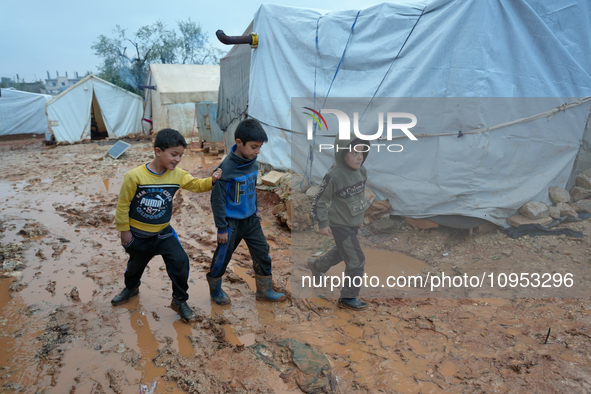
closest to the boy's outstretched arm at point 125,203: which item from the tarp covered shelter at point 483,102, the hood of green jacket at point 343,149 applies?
the hood of green jacket at point 343,149

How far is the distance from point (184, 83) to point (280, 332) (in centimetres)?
1513

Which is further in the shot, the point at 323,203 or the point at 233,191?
the point at 323,203

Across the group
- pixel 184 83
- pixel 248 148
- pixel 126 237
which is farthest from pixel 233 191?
pixel 184 83

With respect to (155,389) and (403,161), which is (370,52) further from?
(155,389)

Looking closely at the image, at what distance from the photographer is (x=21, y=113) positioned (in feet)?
62.8

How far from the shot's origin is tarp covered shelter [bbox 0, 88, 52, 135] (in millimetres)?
18516

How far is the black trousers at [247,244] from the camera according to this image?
2.83m

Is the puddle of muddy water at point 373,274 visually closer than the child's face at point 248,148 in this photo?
No

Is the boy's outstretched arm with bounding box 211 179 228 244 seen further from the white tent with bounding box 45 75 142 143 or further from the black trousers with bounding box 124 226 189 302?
the white tent with bounding box 45 75 142 143

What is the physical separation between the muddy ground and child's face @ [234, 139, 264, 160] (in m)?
1.27

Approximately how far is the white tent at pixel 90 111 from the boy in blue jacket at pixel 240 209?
15.9 m

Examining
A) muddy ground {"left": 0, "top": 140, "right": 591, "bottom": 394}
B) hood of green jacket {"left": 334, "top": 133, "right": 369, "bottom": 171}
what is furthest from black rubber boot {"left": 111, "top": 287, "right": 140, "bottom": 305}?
hood of green jacket {"left": 334, "top": 133, "right": 369, "bottom": 171}

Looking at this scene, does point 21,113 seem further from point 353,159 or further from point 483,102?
point 483,102

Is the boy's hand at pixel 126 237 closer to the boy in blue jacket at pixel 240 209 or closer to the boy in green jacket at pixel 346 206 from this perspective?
the boy in blue jacket at pixel 240 209
